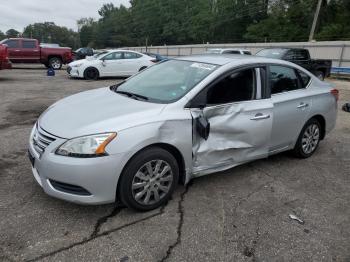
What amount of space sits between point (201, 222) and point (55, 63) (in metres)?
18.8

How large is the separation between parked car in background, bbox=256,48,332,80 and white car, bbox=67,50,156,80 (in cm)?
552

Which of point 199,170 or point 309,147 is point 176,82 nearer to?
point 199,170

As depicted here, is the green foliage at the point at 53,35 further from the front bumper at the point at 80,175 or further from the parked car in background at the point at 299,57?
the front bumper at the point at 80,175

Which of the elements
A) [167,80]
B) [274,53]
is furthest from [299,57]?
[167,80]

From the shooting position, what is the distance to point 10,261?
2.65 meters

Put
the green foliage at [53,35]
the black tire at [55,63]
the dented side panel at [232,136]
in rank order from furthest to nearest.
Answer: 1. the green foliage at [53,35]
2. the black tire at [55,63]
3. the dented side panel at [232,136]

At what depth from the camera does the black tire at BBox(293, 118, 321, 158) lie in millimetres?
5008

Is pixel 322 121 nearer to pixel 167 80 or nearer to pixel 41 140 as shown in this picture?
pixel 167 80

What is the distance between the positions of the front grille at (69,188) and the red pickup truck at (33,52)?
17.6 metres

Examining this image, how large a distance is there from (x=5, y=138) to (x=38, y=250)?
333 cm

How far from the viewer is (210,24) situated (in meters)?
68.0

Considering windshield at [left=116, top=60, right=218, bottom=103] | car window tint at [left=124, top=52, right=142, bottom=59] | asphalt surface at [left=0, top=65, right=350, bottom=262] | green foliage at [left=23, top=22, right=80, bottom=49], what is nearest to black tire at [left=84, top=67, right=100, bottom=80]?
car window tint at [left=124, top=52, right=142, bottom=59]

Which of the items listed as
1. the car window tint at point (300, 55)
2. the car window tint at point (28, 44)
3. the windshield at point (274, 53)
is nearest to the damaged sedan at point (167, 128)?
the windshield at point (274, 53)

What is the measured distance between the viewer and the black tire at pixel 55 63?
1977 centimetres
